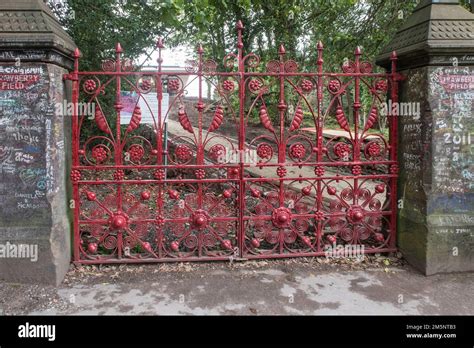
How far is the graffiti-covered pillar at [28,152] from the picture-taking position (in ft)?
11.9

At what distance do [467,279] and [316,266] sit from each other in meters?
1.59

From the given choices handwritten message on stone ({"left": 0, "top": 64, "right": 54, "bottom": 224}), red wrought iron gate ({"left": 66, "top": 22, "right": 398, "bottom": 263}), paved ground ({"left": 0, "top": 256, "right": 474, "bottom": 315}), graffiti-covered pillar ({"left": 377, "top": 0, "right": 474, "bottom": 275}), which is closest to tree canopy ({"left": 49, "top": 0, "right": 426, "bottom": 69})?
red wrought iron gate ({"left": 66, "top": 22, "right": 398, "bottom": 263})

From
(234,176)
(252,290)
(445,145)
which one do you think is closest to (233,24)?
(234,176)

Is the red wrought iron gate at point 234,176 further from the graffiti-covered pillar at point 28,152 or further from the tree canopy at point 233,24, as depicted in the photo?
the tree canopy at point 233,24

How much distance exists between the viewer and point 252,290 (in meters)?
3.68

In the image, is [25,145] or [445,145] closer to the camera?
[25,145]

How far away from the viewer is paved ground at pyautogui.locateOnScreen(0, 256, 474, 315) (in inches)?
132

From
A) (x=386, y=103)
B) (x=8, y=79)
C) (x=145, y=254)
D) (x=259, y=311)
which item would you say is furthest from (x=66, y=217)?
(x=386, y=103)

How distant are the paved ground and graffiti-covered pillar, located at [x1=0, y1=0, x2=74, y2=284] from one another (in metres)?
0.28

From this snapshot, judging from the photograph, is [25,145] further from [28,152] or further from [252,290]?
[252,290]

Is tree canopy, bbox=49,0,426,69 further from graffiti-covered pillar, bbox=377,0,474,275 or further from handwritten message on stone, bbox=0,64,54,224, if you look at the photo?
graffiti-covered pillar, bbox=377,0,474,275

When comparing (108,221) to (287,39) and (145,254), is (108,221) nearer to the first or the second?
(145,254)

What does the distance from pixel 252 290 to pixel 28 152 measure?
2.63 meters

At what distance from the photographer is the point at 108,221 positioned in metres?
4.09
